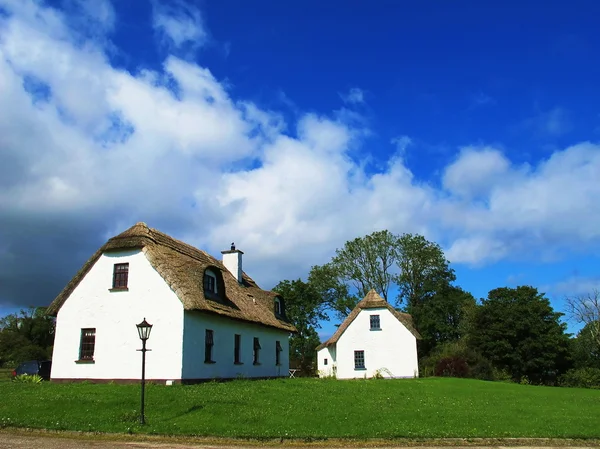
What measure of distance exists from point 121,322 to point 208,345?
4.32 metres

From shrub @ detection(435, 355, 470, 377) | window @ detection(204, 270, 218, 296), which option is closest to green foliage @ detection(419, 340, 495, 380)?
shrub @ detection(435, 355, 470, 377)

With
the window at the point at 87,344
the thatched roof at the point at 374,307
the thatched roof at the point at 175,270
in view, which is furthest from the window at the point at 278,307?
the window at the point at 87,344

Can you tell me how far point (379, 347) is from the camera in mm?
39656

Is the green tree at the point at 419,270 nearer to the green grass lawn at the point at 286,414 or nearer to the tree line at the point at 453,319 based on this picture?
the tree line at the point at 453,319

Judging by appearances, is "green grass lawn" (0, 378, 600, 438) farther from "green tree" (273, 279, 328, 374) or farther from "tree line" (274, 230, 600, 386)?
"green tree" (273, 279, 328, 374)

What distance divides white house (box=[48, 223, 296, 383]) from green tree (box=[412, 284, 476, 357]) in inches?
1402

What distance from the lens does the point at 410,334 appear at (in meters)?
39.2

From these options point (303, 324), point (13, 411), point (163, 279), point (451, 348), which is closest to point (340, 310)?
point (303, 324)

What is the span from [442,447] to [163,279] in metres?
15.0

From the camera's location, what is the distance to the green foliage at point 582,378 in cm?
3675

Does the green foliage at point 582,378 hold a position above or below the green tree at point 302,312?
below

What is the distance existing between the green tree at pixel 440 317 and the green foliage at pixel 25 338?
1817 inches

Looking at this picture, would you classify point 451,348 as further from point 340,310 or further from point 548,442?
point 548,442

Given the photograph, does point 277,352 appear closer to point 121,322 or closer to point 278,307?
point 278,307
